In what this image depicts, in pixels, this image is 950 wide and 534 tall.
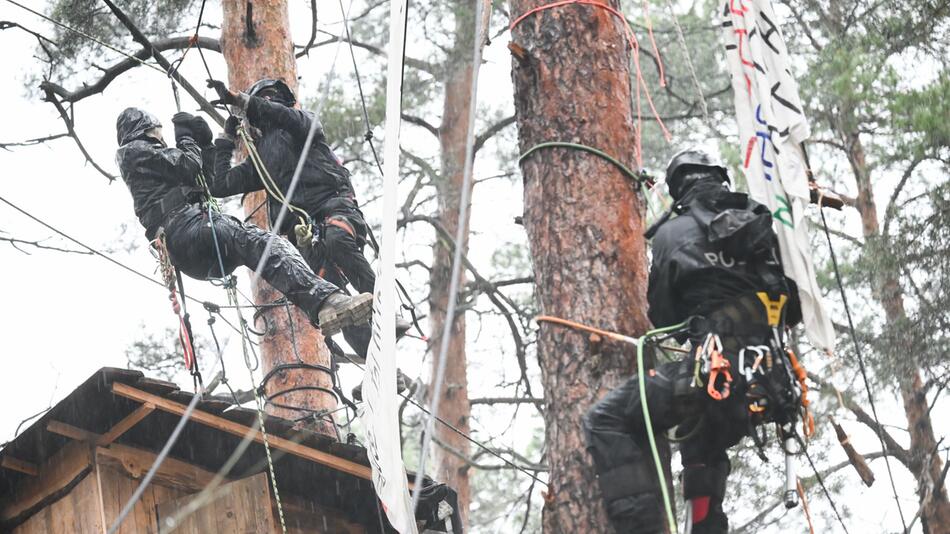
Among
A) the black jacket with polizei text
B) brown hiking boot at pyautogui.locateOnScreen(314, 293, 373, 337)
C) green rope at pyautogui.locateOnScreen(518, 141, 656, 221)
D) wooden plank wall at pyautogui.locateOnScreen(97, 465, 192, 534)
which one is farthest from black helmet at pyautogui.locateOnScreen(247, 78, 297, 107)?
green rope at pyautogui.locateOnScreen(518, 141, 656, 221)

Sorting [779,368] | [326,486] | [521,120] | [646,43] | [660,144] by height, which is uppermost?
[646,43]

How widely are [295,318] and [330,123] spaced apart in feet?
14.4

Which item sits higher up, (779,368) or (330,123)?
(330,123)

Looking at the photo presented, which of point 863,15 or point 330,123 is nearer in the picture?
point 863,15

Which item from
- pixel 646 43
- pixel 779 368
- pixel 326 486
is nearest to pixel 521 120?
pixel 779 368

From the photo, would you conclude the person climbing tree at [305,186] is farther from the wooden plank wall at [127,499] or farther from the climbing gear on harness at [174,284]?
the wooden plank wall at [127,499]

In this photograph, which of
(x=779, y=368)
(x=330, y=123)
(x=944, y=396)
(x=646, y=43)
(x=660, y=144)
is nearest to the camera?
(x=779, y=368)

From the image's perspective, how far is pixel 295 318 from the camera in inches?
437

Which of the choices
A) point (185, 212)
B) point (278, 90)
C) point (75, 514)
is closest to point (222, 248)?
point (185, 212)

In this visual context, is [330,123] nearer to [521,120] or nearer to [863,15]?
[863,15]

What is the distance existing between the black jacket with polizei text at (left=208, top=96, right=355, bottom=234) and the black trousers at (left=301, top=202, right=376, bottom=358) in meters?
0.13

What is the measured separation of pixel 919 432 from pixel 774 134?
702 cm

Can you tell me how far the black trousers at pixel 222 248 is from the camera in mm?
8805

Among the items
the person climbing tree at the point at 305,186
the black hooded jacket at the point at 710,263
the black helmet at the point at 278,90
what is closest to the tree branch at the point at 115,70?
the black helmet at the point at 278,90
